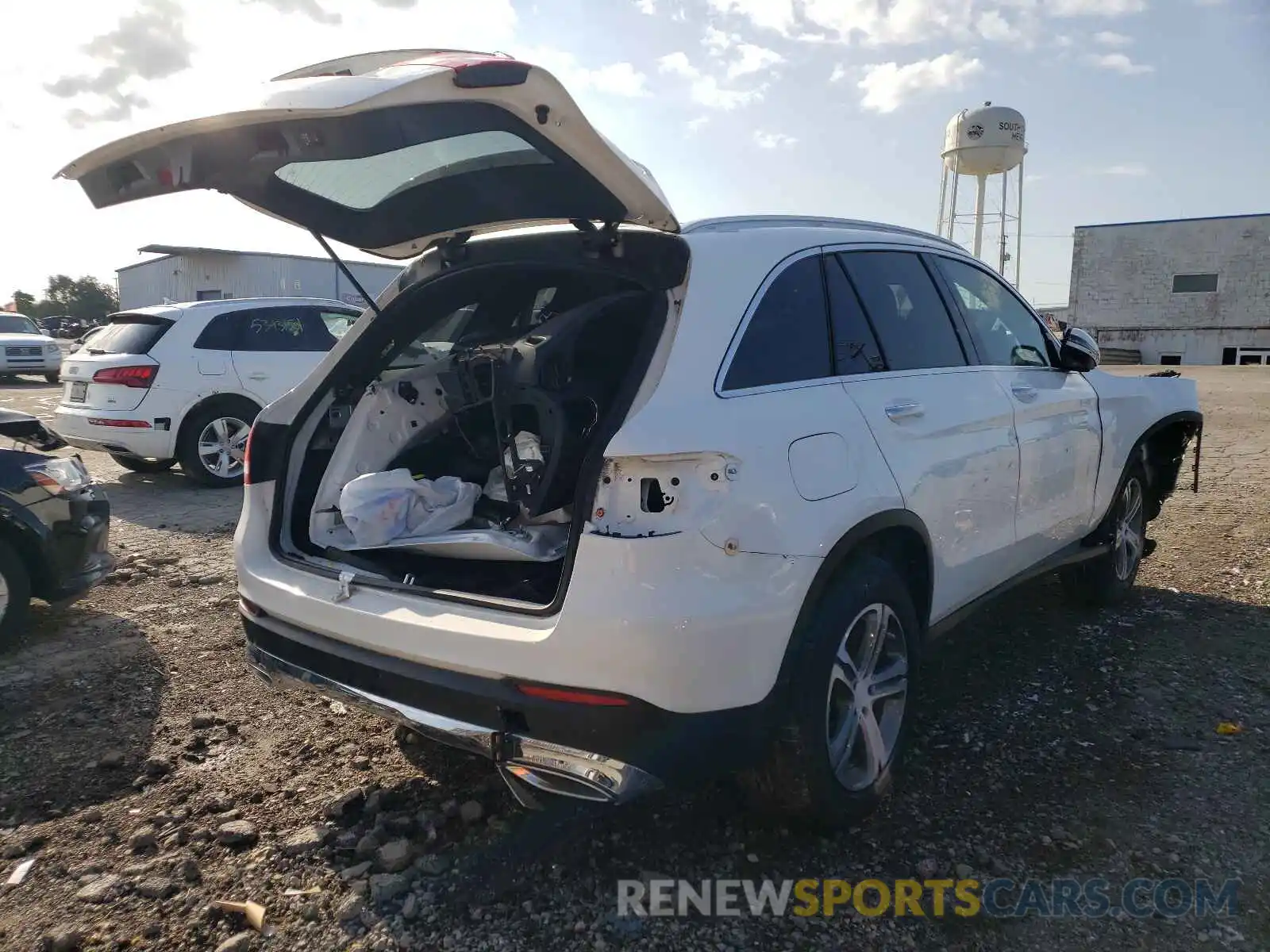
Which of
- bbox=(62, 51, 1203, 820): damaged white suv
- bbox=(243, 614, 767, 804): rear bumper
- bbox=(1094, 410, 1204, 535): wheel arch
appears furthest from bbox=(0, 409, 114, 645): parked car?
bbox=(1094, 410, 1204, 535): wheel arch

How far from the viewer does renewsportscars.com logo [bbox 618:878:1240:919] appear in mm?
2340

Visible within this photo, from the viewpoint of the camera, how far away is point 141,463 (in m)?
8.47

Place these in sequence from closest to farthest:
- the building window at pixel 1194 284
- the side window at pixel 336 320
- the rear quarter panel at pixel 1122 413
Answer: the rear quarter panel at pixel 1122 413 → the side window at pixel 336 320 → the building window at pixel 1194 284

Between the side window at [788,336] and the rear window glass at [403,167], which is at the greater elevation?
the rear window glass at [403,167]

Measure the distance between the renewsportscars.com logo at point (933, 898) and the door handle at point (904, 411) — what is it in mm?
1339

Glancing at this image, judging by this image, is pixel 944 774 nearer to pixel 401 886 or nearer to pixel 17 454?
pixel 401 886

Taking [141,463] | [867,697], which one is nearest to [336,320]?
[141,463]

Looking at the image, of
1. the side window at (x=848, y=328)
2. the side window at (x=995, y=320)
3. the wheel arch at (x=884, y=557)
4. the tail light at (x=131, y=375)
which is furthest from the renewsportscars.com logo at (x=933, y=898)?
the tail light at (x=131, y=375)

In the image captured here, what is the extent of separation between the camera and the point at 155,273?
1452 inches

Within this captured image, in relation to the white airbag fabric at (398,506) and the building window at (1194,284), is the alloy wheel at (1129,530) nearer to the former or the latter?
the white airbag fabric at (398,506)

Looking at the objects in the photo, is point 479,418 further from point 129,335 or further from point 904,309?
point 129,335

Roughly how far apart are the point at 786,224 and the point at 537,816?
208 cm

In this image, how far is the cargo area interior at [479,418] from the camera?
8.68ft

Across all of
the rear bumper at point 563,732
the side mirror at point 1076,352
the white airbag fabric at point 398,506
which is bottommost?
the rear bumper at point 563,732
